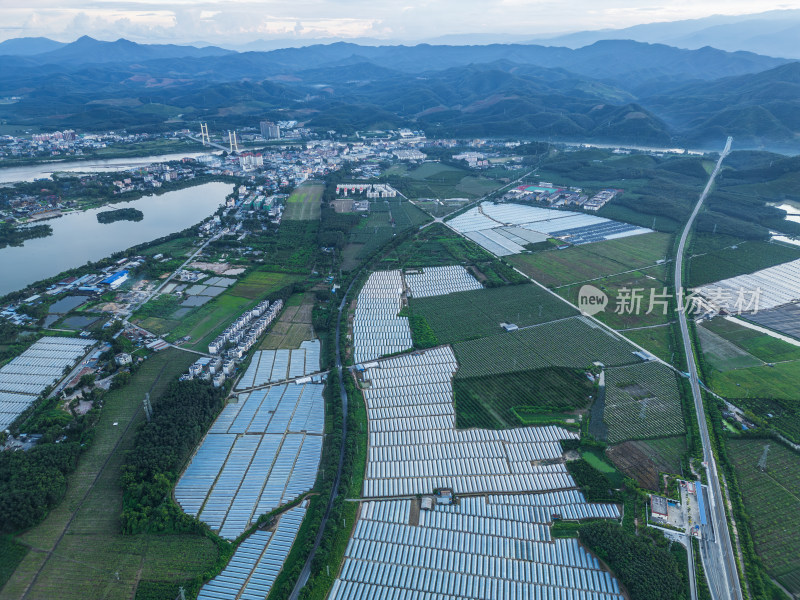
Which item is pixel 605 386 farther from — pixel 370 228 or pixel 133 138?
pixel 133 138

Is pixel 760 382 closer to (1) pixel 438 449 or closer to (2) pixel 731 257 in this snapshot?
(1) pixel 438 449

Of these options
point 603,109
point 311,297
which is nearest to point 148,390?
point 311,297

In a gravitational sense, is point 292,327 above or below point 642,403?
below

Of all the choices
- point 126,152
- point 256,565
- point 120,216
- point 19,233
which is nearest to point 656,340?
point 256,565

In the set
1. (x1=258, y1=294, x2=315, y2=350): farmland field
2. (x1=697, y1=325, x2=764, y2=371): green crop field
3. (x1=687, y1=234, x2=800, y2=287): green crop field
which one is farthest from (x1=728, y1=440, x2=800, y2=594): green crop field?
(x1=258, y1=294, x2=315, y2=350): farmland field

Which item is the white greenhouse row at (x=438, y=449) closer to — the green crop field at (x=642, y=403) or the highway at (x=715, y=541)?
the green crop field at (x=642, y=403)

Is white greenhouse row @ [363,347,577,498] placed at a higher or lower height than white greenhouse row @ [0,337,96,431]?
lower

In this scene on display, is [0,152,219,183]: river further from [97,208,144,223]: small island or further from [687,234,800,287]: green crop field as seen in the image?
A: [687,234,800,287]: green crop field
